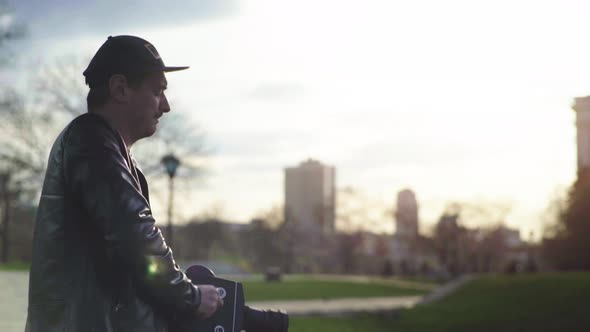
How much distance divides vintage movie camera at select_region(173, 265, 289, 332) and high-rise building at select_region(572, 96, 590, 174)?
42.0 meters

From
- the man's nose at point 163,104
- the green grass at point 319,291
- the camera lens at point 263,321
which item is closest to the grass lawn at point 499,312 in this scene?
the green grass at point 319,291

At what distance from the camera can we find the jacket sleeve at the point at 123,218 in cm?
227

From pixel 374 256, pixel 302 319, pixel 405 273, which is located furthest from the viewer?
pixel 374 256

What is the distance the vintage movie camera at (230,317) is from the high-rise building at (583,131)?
42.0 metres

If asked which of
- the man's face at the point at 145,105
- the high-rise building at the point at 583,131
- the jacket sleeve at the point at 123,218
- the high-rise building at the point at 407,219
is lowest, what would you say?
the jacket sleeve at the point at 123,218

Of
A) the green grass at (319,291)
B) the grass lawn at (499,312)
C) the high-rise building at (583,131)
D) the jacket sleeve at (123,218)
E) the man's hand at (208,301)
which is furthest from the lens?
the high-rise building at (583,131)

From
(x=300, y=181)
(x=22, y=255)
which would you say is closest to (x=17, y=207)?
(x=22, y=255)

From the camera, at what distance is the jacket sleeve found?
2.27 m

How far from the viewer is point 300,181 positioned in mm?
143375

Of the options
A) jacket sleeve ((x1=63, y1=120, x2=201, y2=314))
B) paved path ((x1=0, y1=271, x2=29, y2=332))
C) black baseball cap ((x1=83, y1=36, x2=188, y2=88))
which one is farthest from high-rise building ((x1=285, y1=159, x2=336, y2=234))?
jacket sleeve ((x1=63, y1=120, x2=201, y2=314))

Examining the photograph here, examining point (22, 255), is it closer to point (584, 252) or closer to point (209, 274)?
point (584, 252)

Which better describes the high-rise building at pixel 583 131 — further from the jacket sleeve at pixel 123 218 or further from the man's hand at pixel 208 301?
the jacket sleeve at pixel 123 218

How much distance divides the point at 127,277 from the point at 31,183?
121 feet

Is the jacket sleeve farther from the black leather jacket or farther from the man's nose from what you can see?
the man's nose
